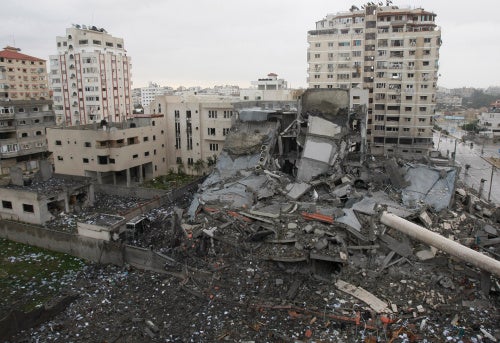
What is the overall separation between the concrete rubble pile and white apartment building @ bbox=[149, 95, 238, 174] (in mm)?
12387

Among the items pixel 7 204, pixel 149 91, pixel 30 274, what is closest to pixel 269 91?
pixel 7 204

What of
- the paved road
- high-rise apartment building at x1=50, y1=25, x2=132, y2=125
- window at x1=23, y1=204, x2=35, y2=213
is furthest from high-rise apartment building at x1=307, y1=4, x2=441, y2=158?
window at x1=23, y1=204, x2=35, y2=213

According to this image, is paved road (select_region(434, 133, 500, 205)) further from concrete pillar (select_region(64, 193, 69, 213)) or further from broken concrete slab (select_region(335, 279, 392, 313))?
concrete pillar (select_region(64, 193, 69, 213))

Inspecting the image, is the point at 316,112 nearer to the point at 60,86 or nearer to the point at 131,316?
the point at 131,316

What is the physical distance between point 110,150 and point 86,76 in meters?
26.0

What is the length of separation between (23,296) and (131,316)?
4.99 meters

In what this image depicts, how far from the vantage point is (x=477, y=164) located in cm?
4441

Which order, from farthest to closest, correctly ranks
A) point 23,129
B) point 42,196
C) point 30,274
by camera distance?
1. point 23,129
2. point 42,196
3. point 30,274

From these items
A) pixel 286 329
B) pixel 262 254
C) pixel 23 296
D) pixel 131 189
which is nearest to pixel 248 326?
pixel 286 329

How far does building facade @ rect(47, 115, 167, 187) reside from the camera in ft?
95.4

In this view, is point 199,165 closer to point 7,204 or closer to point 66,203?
point 66,203

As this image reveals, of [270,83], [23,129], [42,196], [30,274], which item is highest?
[270,83]

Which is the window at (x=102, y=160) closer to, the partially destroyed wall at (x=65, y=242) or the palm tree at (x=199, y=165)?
the palm tree at (x=199, y=165)

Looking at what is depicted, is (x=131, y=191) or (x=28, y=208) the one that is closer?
(x=28, y=208)
